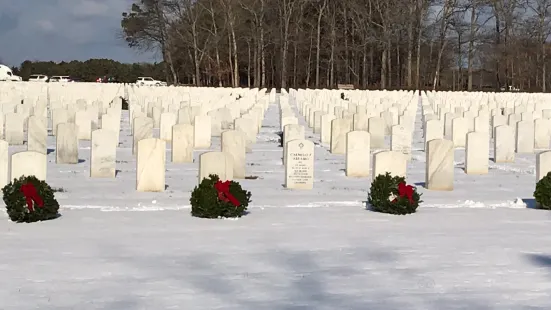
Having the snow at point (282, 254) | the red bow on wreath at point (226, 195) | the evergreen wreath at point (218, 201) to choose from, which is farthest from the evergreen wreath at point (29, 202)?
the red bow on wreath at point (226, 195)

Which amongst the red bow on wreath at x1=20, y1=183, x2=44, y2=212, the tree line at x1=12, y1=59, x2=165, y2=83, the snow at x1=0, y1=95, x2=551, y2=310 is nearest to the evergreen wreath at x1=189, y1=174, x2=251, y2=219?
the snow at x1=0, y1=95, x2=551, y2=310

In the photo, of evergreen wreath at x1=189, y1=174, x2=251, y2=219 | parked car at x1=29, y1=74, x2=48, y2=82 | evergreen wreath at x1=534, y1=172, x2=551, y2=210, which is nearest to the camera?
evergreen wreath at x1=189, y1=174, x2=251, y2=219

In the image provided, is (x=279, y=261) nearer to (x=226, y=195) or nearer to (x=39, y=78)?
(x=226, y=195)

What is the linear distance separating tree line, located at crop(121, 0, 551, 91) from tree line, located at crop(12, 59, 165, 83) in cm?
1848

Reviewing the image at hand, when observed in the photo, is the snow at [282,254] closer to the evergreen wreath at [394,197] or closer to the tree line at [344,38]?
the evergreen wreath at [394,197]

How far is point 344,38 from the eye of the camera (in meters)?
67.7

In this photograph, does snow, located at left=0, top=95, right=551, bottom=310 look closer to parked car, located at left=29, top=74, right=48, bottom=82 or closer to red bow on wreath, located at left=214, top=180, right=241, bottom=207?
red bow on wreath, located at left=214, top=180, right=241, bottom=207

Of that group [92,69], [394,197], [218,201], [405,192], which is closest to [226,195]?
[218,201]

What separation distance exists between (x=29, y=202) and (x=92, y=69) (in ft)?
290

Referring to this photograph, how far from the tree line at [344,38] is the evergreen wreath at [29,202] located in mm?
49778

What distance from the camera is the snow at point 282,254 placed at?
630 cm

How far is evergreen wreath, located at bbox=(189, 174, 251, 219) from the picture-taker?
978 cm

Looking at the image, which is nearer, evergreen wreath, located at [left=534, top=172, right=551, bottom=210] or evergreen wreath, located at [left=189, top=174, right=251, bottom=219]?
evergreen wreath, located at [left=189, top=174, right=251, bottom=219]

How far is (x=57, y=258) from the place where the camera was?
24.9ft
